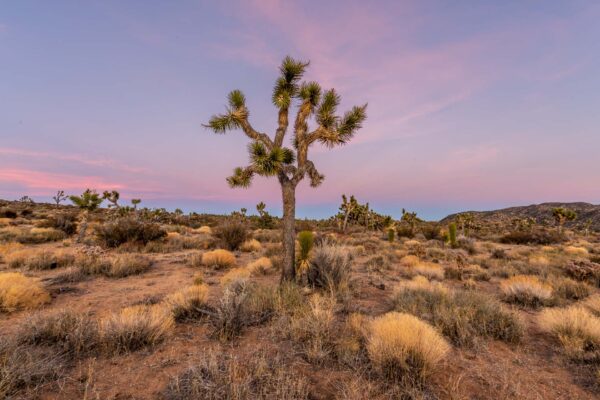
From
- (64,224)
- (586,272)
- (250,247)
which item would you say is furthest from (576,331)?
(64,224)

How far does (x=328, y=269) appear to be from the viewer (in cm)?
755

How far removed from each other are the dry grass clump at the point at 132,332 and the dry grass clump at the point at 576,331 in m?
6.28

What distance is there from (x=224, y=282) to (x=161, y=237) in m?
9.39

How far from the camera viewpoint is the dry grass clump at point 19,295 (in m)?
5.33

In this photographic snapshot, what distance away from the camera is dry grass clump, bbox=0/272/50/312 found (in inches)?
210

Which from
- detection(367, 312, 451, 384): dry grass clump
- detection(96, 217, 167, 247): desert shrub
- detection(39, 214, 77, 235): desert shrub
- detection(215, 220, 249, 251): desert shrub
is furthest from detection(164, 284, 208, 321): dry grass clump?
detection(39, 214, 77, 235): desert shrub

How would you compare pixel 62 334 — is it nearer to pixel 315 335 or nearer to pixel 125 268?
pixel 315 335

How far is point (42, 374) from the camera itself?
9.95ft

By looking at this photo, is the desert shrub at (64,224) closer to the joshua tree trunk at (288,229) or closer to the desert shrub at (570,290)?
the joshua tree trunk at (288,229)

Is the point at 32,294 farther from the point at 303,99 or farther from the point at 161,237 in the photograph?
the point at 161,237

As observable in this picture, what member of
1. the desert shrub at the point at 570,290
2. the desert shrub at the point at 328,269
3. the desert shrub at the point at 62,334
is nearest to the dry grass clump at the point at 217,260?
the desert shrub at the point at 328,269

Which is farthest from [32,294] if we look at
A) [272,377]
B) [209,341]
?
[272,377]

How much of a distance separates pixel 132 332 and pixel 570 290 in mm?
11002

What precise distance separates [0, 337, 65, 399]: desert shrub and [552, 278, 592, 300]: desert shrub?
10.8 m
